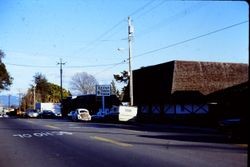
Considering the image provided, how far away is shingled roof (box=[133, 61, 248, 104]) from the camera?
4638cm

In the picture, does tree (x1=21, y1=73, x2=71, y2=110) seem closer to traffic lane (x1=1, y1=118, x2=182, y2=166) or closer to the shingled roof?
the shingled roof

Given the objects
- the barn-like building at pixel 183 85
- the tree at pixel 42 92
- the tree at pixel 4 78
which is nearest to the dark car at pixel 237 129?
the barn-like building at pixel 183 85

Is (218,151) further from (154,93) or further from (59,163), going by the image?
(154,93)

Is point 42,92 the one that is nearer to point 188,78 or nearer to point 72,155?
point 188,78

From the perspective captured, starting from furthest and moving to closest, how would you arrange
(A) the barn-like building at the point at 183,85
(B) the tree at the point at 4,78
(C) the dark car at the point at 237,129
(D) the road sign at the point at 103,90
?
1. (B) the tree at the point at 4,78
2. (D) the road sign at the point at 103,90
3. (A) the barn-like building at the point at 183,85
4. (C) the dark car at the point at 237,129

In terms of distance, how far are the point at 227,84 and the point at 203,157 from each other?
35.6m

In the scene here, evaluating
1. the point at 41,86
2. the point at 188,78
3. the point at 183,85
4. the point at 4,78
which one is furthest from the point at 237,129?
the point at 41,86

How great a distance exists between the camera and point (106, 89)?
6331 cm

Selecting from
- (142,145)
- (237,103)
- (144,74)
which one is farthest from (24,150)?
(144,74)

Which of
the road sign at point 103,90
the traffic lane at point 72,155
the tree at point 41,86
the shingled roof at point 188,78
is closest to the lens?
the traffic lane at point 72,155

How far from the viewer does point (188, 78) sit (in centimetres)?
4741

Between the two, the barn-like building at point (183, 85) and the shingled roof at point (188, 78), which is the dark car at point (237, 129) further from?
the shingled roof at point (188, 78)

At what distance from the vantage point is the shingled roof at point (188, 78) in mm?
46375

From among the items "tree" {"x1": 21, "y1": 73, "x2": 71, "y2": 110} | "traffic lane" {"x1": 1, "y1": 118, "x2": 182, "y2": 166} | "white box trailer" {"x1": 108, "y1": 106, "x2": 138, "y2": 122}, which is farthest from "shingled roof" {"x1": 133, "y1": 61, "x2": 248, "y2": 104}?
"tree" {"x1": 21, "y1": 73, "x2": 71, "y2": 110}
